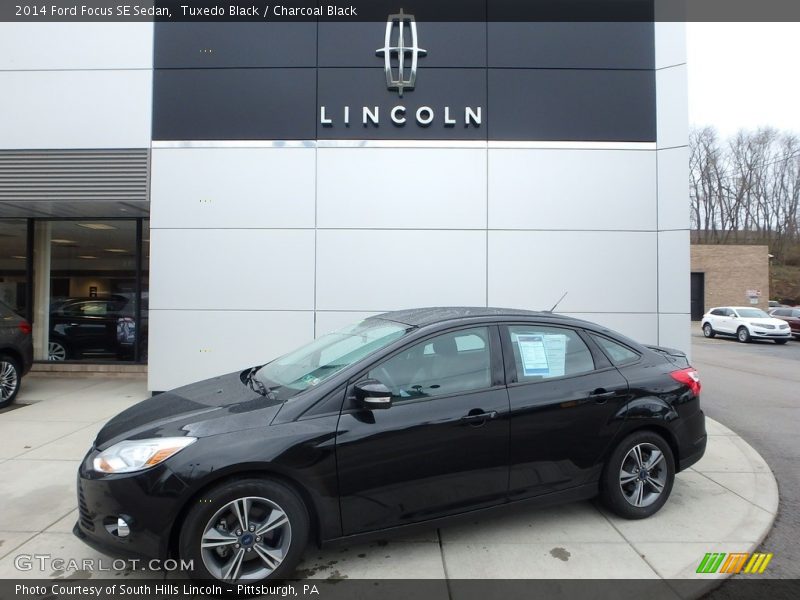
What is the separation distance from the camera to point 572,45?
7.45 m

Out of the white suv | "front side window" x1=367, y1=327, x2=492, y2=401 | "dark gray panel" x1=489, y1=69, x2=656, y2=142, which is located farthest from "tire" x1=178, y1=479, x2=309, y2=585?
the white suv

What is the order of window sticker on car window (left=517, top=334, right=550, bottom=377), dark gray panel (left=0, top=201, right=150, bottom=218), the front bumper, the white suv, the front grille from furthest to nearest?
the white suv < dark gray panel (left=0, top=201, right=150, bottom=218) < window sticker on car window (left=517, top=334, right=550, bottom=377) < the front grille < the front bumper

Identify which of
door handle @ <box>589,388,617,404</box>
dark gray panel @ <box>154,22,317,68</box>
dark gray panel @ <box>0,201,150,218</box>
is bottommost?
door handle @ <box>589,388,617,404</box>

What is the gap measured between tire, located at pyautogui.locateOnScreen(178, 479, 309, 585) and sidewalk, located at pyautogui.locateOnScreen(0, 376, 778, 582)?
0.31m

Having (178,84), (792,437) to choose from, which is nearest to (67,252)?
(178,84)

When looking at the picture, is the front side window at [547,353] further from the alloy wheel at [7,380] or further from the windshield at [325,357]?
the alloy wheel at [7,380]

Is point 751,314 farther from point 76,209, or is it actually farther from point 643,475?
point 76,209

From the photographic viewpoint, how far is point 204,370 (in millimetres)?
7371

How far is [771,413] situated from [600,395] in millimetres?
5479

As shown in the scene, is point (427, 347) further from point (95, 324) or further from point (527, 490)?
point (95, 324)

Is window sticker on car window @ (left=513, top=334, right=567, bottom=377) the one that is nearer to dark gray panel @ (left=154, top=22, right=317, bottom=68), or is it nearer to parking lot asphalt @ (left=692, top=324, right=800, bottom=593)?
parking lot asphalt @ (left=692, top=324, right=800, bottom=593)

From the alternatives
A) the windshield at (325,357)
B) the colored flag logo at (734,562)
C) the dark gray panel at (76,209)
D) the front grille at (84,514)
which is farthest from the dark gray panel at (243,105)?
the colored flag logo at (734,562)

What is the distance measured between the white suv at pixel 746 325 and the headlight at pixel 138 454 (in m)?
24.6

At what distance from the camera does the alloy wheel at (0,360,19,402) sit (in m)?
6.78
